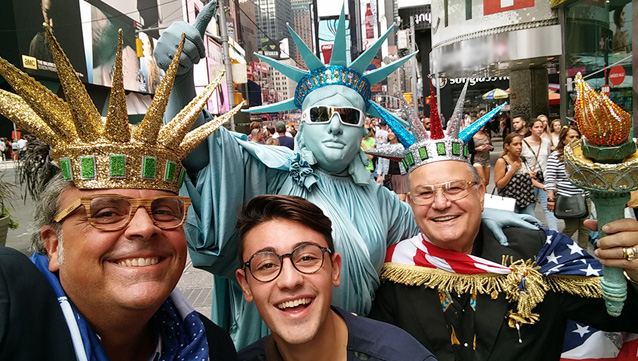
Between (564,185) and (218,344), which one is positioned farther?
(564,185)

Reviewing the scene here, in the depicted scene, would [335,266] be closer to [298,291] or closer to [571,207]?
[298,291]

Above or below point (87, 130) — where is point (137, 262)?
below

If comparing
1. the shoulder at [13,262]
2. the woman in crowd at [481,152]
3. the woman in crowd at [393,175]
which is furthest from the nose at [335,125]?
the woman in crowd at [481,152]

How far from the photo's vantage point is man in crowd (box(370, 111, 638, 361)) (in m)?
2.03

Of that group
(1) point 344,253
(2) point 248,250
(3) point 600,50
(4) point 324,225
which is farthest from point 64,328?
(3) point 600,50

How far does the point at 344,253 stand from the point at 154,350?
922 mm

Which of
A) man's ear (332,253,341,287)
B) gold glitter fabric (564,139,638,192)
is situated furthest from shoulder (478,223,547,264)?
man's ear (332,253,341,287)

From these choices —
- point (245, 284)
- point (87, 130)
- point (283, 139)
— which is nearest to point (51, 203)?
point (87, 130)

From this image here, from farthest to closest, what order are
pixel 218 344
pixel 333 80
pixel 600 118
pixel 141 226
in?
pixel 333 80 → pixel 218 344 → pixel 600 118 → pixel 141 226

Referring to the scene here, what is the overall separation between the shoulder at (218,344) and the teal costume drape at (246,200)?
0.47m

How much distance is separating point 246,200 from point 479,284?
1.17 metres

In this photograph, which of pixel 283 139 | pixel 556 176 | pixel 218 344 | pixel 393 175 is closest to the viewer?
pixel 218 344

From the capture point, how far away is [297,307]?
1511 mm

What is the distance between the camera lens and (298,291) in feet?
4.92
